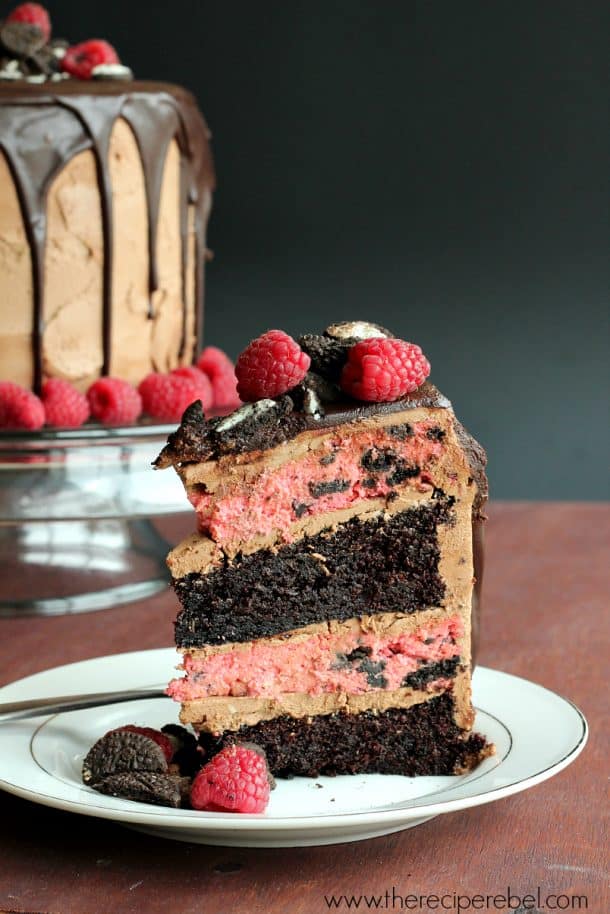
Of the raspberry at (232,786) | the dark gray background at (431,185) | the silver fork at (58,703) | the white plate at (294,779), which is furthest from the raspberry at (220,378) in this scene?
the dark gray background at (431,185)

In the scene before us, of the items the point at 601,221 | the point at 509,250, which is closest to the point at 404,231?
the point at 509,250

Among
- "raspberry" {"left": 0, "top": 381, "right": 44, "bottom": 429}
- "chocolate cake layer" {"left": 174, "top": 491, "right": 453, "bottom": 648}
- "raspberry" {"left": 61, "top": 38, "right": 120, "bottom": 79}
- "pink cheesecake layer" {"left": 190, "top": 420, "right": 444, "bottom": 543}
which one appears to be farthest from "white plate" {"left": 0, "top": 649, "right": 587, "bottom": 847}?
"raspberry" {"left": 61, "top": 38, "right": 120, "bottom": 79}

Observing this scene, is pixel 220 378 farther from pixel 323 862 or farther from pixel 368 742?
pixel 323 862

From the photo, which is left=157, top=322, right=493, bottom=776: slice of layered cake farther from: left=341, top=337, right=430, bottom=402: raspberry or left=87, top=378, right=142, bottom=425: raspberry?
left=87, top=378, right=142, bottom=425: raspberry

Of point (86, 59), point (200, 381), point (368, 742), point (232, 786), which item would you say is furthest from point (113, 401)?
point (232, 786)

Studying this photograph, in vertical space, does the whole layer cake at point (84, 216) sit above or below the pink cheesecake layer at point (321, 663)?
above

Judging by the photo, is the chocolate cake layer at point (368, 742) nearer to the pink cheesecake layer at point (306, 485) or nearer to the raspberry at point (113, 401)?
the pink cheesecake layer at point (306, 485)
